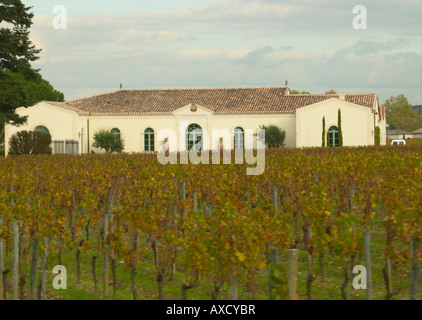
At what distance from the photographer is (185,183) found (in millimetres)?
14273

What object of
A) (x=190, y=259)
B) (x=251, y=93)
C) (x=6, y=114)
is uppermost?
(x=251, y=93)

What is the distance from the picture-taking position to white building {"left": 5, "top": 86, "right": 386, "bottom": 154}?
45.2 metres

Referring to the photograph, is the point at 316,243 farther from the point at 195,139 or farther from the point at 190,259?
the point at 195,139

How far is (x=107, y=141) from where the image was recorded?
150ft

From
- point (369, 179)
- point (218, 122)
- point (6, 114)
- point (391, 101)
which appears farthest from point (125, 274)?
point (391, 101)

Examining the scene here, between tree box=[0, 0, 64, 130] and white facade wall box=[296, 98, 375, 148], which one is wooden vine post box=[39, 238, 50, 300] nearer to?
tree box=[0, 0, 64, 130]

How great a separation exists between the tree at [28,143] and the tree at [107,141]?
42.9 feet

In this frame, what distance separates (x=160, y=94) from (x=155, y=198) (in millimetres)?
39201

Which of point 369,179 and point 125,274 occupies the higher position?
point 369,179

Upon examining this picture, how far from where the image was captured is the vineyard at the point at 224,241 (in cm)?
682

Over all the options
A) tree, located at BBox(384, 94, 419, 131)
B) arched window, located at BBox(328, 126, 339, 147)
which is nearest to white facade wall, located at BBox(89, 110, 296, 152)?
arched window, located at BBox(328, 126, 339, 147)

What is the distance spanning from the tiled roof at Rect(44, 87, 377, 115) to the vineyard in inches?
1284

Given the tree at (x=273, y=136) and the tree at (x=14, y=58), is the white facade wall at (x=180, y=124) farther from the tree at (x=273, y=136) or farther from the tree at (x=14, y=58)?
the tree at (x=14, y=58)

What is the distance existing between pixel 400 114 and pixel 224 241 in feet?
430
